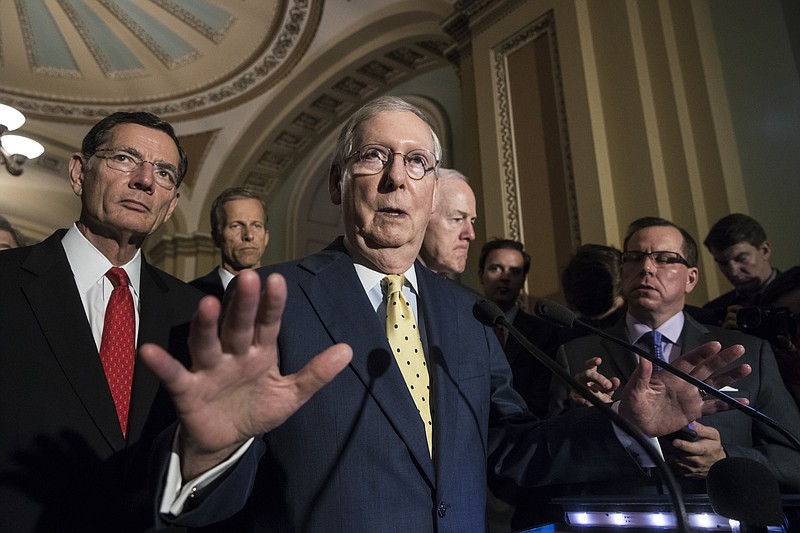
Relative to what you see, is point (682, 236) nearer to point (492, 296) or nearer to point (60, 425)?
point (492, 296)

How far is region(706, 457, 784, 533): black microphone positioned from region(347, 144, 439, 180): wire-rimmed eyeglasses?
0.80m

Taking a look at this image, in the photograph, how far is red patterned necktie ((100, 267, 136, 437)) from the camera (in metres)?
1.28

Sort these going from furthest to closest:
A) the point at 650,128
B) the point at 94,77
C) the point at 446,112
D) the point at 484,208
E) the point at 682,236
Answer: the point at 94,77
the point at 446,112
the point at 484,208
the point at 650,128
the point at 682,236

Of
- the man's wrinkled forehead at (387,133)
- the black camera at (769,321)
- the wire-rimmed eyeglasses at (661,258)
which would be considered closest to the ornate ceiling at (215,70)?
the wire-rimmed eyeglasses at (661,258)

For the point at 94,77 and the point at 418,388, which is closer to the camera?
the point at 418,388

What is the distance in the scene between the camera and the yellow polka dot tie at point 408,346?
113 cm

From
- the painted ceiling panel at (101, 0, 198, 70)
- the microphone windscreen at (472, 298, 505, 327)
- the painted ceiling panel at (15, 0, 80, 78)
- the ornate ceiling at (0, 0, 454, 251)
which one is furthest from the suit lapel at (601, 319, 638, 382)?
the painted ceiling panel at (15, 0, 80, 78)

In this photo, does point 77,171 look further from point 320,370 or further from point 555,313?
point 555,313

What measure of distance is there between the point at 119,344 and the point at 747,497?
1.22 metres

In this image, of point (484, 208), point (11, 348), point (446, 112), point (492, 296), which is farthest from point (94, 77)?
point (11, 348)

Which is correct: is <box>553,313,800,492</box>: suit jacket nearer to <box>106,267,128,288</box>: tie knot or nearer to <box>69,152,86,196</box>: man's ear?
<box>106,267,128,288</box>: tie knot

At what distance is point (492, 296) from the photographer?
2600 millimetres

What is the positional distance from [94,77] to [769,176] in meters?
8.87

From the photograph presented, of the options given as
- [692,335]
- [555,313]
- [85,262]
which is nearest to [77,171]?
[85,262]
